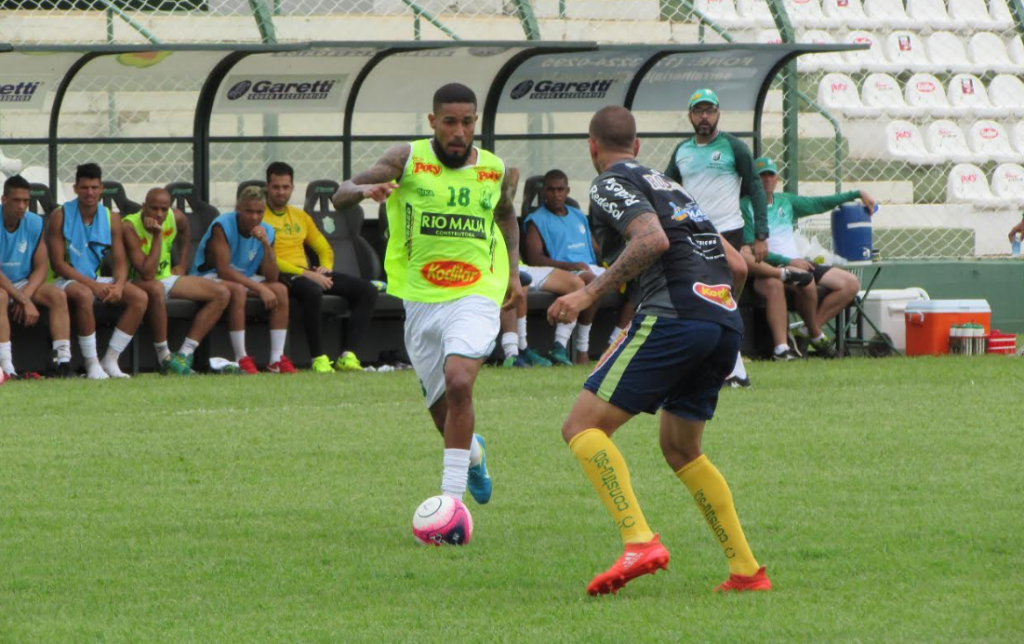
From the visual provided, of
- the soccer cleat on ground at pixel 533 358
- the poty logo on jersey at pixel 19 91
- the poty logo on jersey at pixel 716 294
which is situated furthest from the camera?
the soccer cleat on ground at pixel 533 358

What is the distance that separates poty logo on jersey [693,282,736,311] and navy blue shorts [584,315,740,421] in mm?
93

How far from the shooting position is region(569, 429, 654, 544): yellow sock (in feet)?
17.7

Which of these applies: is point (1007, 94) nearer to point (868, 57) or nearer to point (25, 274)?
point (868, 57)

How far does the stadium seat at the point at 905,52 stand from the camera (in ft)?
71.5

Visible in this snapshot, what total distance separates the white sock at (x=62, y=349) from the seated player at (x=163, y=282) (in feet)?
2.49

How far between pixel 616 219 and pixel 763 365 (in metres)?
9.52

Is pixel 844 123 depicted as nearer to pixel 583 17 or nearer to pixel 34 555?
pixel 583 17

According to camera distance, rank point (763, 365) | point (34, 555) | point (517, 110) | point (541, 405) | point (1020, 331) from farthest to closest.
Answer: point (1020, 331), point (517, 110), point (763, 365), point (541, 405), point (34, 555)

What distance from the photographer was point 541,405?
1125 cm

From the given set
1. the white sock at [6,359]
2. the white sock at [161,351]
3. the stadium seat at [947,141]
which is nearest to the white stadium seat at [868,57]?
the stadium seat at [947,141]

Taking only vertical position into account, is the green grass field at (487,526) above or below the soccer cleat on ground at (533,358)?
above

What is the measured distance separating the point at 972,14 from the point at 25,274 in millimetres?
14051

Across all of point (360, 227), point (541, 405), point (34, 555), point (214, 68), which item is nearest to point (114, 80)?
point (214, 68)

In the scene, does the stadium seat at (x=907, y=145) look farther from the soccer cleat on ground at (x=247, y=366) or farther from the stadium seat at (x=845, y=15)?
the soccer cleat on ground at (x=247, y=366)
